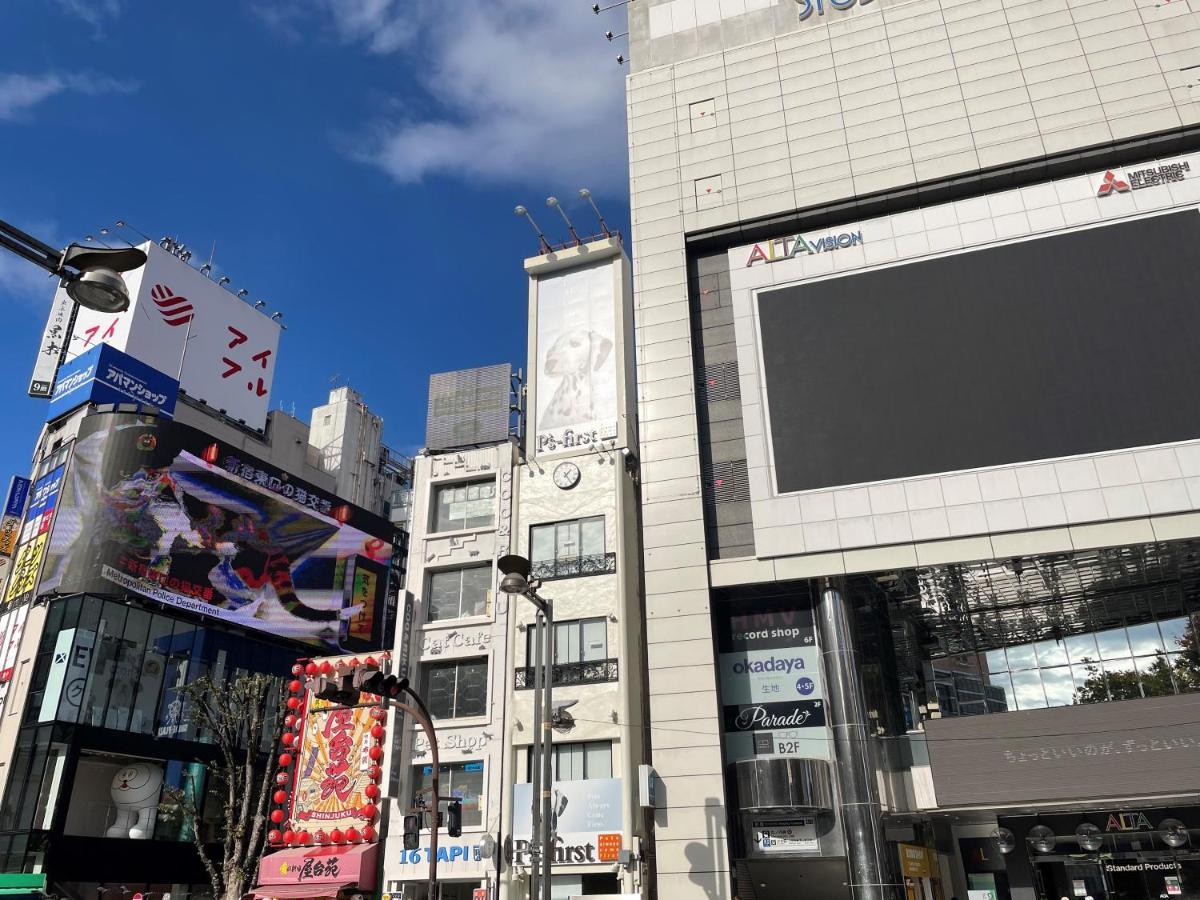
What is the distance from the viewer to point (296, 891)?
34.8m

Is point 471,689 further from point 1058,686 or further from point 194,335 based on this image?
point 194,335

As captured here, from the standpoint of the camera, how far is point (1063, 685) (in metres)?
34.2

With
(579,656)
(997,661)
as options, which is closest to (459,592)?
(579,656)

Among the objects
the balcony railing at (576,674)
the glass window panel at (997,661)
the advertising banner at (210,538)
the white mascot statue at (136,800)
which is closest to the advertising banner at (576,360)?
the balcony railing at (576,674)

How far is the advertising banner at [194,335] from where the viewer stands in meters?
62.7

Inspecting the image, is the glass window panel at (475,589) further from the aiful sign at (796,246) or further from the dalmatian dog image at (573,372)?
the aiful sign at (796,246)

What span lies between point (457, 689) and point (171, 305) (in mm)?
43372

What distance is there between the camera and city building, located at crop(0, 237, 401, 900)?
44.7 m

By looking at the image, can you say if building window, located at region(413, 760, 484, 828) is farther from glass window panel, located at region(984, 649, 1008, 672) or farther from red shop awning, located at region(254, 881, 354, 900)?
glass window panel, located at region(984, 649, 1008, 672)

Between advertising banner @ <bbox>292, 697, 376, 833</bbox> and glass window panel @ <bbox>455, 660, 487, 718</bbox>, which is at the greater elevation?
glass window panel @ <bbox>455, 660, 487, 718</bbox>

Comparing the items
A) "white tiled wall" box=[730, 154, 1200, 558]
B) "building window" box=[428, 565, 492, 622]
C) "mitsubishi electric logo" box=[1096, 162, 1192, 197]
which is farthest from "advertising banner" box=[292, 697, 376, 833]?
"mitsubishi electric logo" box=[1096, 162, 1192, 197]

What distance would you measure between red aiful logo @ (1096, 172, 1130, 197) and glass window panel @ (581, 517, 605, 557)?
79.6 ft

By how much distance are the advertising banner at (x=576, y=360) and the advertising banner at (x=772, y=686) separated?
428 inches

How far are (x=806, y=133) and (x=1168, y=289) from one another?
16.3m
